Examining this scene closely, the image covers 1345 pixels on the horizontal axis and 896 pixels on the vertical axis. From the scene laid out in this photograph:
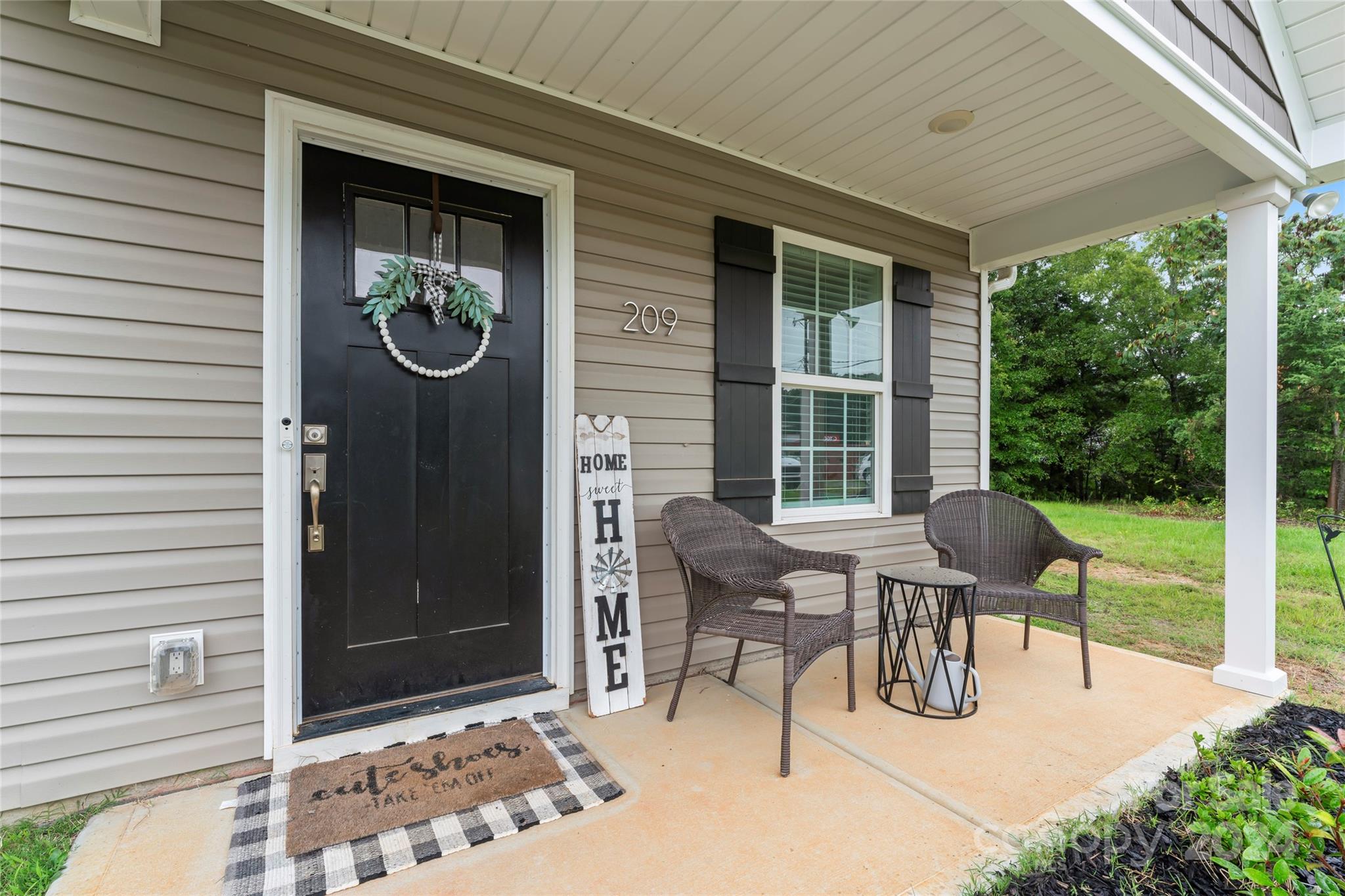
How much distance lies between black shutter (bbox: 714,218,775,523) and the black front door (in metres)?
0.91

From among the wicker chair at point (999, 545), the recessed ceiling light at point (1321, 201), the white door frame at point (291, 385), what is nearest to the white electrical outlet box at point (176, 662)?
the white door frame at point (291, 385)

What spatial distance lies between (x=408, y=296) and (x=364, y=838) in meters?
1.75

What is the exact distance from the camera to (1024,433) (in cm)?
1094

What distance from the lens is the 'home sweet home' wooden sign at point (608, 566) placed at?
7.90ft

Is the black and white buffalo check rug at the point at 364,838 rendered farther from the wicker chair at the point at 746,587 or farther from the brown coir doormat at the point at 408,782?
the wicker chair at the point at 746,587

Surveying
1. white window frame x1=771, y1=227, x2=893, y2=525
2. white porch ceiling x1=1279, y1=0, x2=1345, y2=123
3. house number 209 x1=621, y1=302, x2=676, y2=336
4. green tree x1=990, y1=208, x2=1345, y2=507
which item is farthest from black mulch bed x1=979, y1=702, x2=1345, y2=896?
green tree x1=990, y1=208, x2=1345, y2=507

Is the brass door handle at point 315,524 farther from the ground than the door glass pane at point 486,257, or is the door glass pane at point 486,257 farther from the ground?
the door glass pane at point 486,257

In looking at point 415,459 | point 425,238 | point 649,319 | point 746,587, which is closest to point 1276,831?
point 746,587

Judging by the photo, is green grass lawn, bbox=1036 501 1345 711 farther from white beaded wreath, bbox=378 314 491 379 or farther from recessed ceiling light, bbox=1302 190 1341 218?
white beaded wreath, bbox=378 314 491 379

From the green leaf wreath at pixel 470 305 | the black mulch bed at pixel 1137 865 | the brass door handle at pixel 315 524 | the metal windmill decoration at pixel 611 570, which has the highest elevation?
the green leaf wreath at pixel 470 305

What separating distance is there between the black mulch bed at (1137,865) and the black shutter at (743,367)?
1748 mm

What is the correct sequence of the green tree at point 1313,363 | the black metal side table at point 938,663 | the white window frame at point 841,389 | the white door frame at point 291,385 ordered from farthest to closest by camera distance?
1. the green tree at point 1313,363
2. the white window frame at point 841,389
3. the black metal side table at point 938,663
4. the white door frame at point 291,385

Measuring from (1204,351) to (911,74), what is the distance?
10.9 meters

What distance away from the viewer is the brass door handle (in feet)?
6.68
